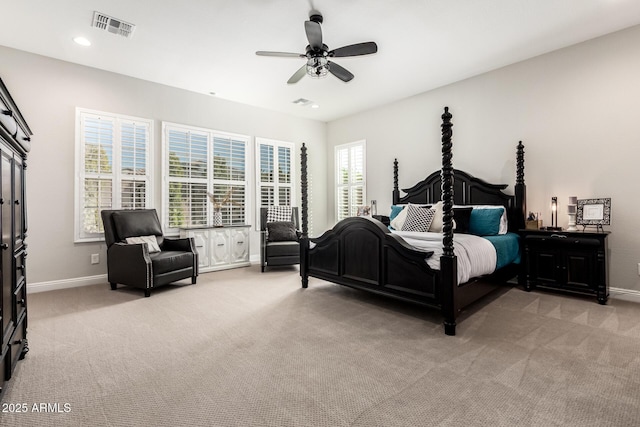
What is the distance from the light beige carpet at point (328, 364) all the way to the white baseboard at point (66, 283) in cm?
65

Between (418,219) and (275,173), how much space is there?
10.6 ft

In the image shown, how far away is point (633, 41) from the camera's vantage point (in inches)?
137

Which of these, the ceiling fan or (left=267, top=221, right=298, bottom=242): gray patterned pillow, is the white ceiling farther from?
(left=267, top=221, right=298, bottom=242): gray patterned pillow

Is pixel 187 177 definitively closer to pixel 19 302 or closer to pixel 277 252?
pixel 277 252

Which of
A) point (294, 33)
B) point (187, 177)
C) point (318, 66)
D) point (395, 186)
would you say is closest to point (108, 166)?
point (187, 177)

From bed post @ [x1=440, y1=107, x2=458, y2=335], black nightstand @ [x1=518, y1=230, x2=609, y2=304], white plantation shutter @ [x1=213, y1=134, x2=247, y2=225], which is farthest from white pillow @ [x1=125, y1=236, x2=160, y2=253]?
black nightstand @ [x1=518, y1=230, x2=609, y2=304]

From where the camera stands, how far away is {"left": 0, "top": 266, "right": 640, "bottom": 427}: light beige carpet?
163 cm

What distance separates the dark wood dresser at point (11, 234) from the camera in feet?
5.52

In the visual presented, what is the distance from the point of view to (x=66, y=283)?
13.8 ft

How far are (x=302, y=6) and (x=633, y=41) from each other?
145 inches

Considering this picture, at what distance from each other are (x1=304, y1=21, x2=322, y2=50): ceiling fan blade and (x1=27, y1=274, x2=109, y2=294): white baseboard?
421 cm

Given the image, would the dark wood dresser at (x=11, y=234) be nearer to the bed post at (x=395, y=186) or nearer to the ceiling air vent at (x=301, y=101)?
the ceiling air vent at (x=301, y=101)

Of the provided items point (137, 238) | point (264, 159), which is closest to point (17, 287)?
point (137, 238)

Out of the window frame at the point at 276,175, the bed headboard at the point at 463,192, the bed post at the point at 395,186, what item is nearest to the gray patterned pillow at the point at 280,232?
the window frame at the point at 276,175
